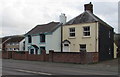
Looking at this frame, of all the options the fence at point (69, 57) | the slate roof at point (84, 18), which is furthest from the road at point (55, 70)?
the slate roof at point (84, 18)

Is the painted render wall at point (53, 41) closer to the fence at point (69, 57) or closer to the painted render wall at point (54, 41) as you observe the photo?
the painted render wall at point (54, 41)

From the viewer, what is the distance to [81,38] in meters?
31.5

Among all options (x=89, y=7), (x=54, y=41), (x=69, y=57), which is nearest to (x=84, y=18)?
(x=89, y=7)

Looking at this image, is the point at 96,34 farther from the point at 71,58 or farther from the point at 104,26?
the point at 71,58

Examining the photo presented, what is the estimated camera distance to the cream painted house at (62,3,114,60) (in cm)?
3002

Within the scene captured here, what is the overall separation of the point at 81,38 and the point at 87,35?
113 centimetres

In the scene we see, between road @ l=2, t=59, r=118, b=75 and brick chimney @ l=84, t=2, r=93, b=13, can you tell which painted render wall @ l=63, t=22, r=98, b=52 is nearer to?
brick chimney @ l=84, t=2, r=93, b=13

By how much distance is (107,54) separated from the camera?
33969 mm

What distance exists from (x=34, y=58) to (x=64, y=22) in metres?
8.34

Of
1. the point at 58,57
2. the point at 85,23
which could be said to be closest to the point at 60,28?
the point at 85,23

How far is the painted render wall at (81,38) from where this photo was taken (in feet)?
97.9

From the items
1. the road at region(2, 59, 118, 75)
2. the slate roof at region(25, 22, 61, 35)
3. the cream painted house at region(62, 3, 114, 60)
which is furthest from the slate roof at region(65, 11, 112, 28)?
the road at region(2, 59, 118, 75)

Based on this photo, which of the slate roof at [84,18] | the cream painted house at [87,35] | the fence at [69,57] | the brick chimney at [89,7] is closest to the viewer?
the fence at [69,57]

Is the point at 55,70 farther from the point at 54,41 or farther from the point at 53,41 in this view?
the point at 54,41
